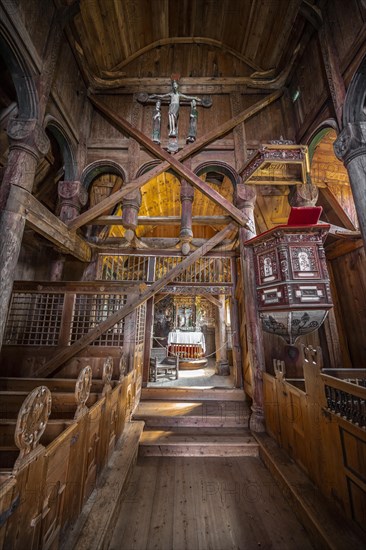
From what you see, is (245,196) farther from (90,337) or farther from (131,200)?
(90,337)

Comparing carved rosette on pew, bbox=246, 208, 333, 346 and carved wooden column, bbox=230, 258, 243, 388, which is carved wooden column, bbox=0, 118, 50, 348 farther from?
carved wooden column, bbox=230, 258, 243, 388

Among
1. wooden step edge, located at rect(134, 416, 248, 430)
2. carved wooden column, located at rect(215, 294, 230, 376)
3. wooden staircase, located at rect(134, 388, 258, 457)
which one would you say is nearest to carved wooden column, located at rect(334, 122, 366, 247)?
wooden staircase, located at rect(134, 388, 258, 457)

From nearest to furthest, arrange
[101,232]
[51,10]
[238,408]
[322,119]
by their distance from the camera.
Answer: [51,10] < [322,119] < [238,408] < [101,232]

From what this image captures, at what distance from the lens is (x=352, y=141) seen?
3338 millimetres

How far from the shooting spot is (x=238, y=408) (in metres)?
4.66

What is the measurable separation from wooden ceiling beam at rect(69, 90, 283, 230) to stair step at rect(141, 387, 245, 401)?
13.4 ft

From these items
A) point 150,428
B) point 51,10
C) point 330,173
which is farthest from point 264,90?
point 150,428

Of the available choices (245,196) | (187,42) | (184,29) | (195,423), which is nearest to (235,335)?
(195,423)

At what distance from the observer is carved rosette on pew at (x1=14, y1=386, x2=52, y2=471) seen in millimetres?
1215

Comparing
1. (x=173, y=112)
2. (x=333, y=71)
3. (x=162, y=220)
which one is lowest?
(x=162, y=220)

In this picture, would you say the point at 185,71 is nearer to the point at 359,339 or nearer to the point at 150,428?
the point at 359,339

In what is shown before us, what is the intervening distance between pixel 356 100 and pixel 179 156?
324 cm

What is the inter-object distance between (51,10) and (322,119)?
5.32 meters

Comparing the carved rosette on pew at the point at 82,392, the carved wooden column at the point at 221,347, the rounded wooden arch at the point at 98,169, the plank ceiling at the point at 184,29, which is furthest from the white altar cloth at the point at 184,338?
the plank ceiling at the point at 184,29
